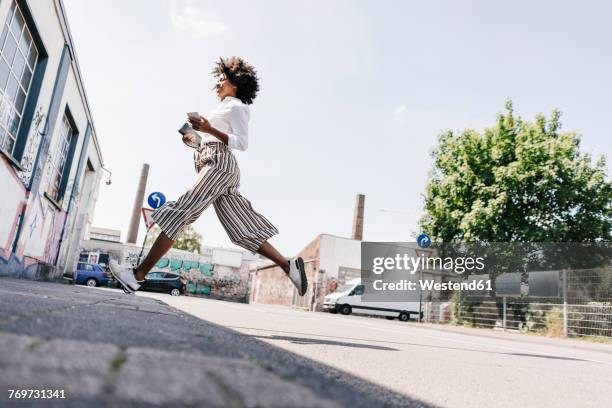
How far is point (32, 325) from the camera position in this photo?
4.37ft

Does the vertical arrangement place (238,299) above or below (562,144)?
below

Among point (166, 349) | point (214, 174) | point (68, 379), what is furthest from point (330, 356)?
point (68, 379)

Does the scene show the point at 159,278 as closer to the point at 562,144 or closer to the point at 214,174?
the point at 562,144

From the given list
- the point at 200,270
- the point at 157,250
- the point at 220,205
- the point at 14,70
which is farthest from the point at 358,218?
the point at 157,250

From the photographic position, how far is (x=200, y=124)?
363 centimetres

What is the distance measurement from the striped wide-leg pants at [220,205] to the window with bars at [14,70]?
5.08 meters

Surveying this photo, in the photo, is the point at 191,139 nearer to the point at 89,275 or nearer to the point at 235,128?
the point at 235,128

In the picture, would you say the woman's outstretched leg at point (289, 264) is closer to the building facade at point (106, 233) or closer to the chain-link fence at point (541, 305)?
the chain-link fence at point (541, 305)

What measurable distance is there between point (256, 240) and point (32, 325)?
9.18 ft

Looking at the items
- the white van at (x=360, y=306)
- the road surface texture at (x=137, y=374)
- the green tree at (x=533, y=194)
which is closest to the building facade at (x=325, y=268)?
the white van at (x=360, y=306)

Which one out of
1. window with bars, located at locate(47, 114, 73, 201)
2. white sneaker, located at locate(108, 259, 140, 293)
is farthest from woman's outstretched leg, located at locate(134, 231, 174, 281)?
window with bars, located at locate(47, 114, 73, 201)

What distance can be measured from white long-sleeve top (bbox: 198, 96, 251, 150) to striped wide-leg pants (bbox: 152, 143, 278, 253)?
0.35 feet

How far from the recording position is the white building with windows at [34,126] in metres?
7.66

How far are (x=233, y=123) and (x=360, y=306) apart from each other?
24.9 metres
